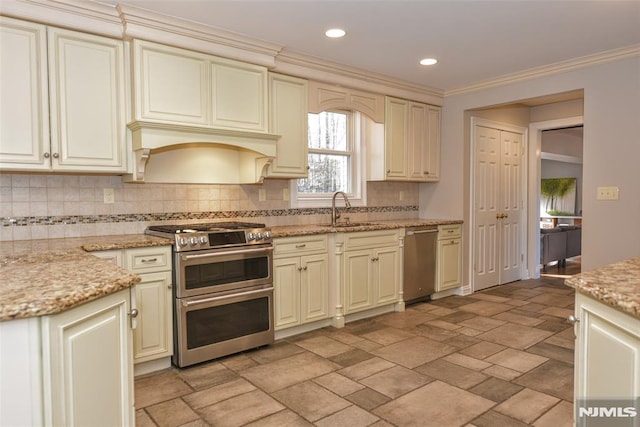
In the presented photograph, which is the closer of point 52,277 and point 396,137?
point 52,277

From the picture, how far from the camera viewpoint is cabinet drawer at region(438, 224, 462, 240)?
4.81m

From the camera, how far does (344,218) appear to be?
4668 mm

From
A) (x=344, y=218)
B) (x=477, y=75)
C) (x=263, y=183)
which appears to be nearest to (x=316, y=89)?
(x=263, y=183)

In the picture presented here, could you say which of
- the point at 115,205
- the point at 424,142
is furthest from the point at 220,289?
the point at 424,142

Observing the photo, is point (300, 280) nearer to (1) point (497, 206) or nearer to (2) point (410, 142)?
(2) point (410, 142)

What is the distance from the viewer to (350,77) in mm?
4258

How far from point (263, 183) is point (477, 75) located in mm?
2513

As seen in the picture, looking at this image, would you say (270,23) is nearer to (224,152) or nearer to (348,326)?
(224,152)

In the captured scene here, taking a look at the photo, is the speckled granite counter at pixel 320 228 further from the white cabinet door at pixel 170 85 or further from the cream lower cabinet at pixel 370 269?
the white cabinet door at pixel 170 85

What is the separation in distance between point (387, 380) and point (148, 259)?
5.82 feet

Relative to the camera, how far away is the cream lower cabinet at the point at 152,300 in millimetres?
2814

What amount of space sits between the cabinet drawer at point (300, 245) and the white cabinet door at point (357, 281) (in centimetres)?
29

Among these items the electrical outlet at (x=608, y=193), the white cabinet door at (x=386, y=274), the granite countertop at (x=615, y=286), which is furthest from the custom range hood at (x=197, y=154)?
the electrical outlet at (x=608, y=193)

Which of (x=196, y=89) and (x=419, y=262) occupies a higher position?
(x=196, y=89)
